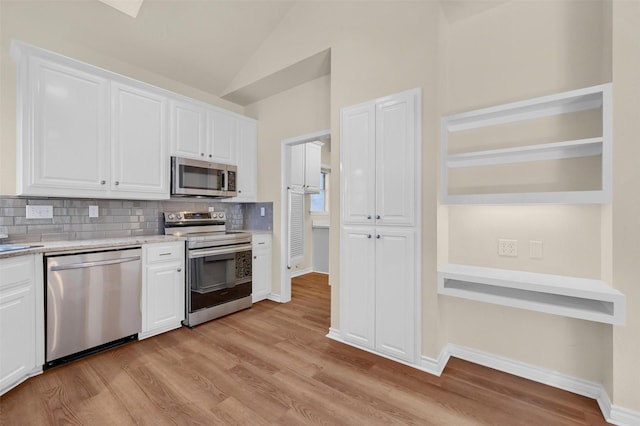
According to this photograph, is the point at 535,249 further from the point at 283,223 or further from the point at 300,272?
the point at 300,272

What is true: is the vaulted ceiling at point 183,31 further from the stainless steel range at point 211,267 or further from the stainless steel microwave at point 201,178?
the stainless steel range at point 211,267

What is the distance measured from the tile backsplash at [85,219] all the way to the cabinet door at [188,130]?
25.7 inches

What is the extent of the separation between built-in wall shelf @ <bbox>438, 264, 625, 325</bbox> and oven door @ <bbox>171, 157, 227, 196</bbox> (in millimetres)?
2645

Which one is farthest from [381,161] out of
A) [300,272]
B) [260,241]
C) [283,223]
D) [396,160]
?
[300,272]

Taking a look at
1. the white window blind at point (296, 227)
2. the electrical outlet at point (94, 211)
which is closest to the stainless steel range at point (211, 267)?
the electrical outlet at point (94, 211)

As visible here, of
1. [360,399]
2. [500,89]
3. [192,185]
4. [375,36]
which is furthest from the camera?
[192,185]

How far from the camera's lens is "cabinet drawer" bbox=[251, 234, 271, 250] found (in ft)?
11.9

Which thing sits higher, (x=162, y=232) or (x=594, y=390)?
(x=162, y=232)

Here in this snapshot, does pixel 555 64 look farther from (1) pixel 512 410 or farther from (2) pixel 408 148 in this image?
(1) pixel 512 410

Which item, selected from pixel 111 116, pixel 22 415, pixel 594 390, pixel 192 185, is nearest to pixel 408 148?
pixel 594 390

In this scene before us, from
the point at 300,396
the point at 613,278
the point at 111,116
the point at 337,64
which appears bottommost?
the point at 300,396

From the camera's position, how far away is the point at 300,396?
1856 millimetres

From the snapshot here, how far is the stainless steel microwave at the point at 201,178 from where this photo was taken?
305 cm

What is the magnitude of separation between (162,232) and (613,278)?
3.98m
